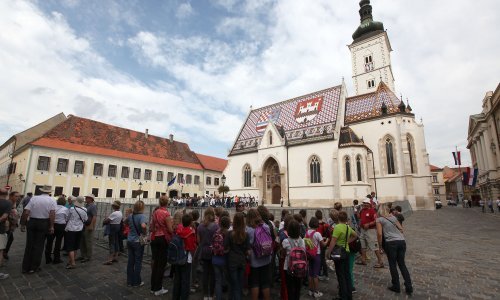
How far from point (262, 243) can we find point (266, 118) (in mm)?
36756

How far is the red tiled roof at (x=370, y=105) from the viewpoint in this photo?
3105 cm

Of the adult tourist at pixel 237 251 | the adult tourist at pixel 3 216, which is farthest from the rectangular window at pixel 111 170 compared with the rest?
the adult tourist at pixel 237 251

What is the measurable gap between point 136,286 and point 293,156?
28879 millimetres

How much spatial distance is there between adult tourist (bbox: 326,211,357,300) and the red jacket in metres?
2.63

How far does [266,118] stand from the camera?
1592 inches

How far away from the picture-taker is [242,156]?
125 feet

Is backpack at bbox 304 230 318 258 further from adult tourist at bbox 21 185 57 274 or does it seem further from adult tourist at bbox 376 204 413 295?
adult tourist at bbox 21 185 57 274

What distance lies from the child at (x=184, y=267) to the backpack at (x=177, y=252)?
0.07m

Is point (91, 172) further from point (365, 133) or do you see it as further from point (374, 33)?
point (374, 33)

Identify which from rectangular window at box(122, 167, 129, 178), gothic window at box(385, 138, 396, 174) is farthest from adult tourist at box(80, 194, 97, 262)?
rectangular window at box(122, 167, 129, 178)

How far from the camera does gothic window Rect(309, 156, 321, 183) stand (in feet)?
101

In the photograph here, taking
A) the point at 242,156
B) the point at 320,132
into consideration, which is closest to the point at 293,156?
the point at 320,132

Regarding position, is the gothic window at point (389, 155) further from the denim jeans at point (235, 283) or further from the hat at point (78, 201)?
the hat at point (78, 201)

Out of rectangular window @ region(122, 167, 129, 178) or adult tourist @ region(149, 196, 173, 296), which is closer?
adult tourist @ region(149, 196, 173, 296)
